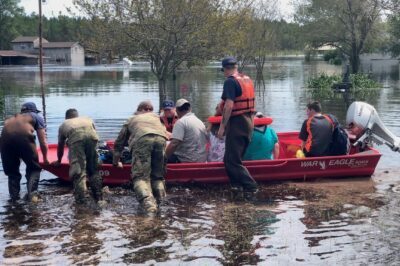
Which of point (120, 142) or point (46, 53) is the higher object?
point (46, 53)

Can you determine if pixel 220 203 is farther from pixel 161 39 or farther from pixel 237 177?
pixel 161 39

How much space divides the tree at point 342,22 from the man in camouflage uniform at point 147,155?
1482 inches

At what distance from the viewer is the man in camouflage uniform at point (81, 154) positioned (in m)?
8.70

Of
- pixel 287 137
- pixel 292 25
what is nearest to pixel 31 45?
pixel 292 25

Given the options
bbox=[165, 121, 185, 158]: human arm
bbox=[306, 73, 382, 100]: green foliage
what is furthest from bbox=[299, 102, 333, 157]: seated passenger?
bbox=[306, 73, 382, 100]: green foliage

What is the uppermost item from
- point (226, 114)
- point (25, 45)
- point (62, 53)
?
point (25, 45)

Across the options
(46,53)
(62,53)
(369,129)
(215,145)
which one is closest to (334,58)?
(62,53)

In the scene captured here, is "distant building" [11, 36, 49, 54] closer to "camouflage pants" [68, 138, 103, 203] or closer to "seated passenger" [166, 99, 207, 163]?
"seated passenger" [166, 99, 207, 163]

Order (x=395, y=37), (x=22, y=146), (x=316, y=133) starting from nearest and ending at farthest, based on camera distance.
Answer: (x=22, y=146), (x=316, y=133), (x=395, y=37)

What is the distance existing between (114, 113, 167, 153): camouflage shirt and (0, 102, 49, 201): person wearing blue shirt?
139 cm

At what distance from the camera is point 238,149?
927cm

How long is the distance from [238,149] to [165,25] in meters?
11.9

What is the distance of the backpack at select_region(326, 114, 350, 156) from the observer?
1041 centimetres

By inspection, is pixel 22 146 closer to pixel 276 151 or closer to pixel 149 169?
pixel 149 169
